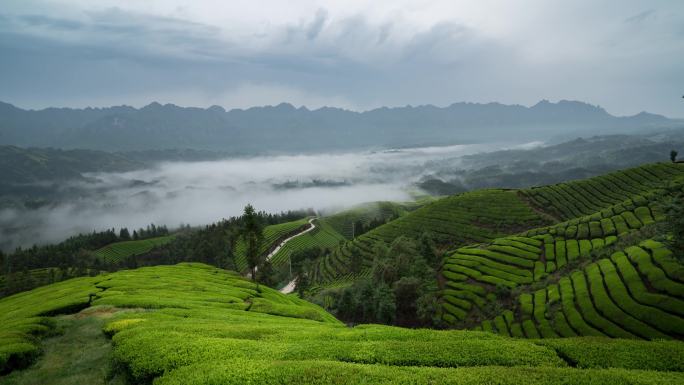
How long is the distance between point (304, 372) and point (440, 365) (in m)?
7.05

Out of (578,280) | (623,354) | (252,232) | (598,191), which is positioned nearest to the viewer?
(623,354)

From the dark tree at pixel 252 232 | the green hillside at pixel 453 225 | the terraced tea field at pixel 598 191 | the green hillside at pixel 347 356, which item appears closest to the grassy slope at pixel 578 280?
the green hillside at pixel 347 356

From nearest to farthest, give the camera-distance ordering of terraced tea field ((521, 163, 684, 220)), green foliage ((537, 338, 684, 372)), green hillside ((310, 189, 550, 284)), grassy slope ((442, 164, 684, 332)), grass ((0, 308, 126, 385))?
green foliage ((537, 338, 684, 372)) → grass ((0, 308, 126, 385)) → grassy slope ((442, 164, 684, 332)) → terraced tea field ((521, 163, 684, 220)) → green hillside ((310, 189, 550, 284))

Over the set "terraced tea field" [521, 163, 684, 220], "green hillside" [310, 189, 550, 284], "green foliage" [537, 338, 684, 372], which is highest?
"green foliage" [537, 338, 684, 372]

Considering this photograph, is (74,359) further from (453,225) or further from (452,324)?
(453,225)

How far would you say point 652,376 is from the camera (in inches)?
608

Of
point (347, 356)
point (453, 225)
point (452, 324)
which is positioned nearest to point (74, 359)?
point (347, 356)

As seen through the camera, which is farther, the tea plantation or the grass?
the grass

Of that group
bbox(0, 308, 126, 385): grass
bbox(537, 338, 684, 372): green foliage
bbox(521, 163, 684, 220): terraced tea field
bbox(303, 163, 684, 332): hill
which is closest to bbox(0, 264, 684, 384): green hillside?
bbox(537, 338, 684, 372): green foliage

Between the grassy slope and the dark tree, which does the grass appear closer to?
the dark tree

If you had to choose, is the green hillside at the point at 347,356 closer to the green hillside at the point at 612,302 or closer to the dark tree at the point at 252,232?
the green hillside at the point at 612,302

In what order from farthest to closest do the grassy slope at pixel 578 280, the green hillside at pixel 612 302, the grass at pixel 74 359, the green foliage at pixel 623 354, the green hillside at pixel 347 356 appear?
the grassy slope at pixel 578 280 → the green hillside at pixel 612 302 → the grass at pixel 74 359 → the green foliage at pixel 623 354 → the green hillside at pixel 347 356

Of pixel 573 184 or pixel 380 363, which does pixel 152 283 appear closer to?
pixel 380 363

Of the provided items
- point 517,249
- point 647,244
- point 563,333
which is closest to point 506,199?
point 517,249
